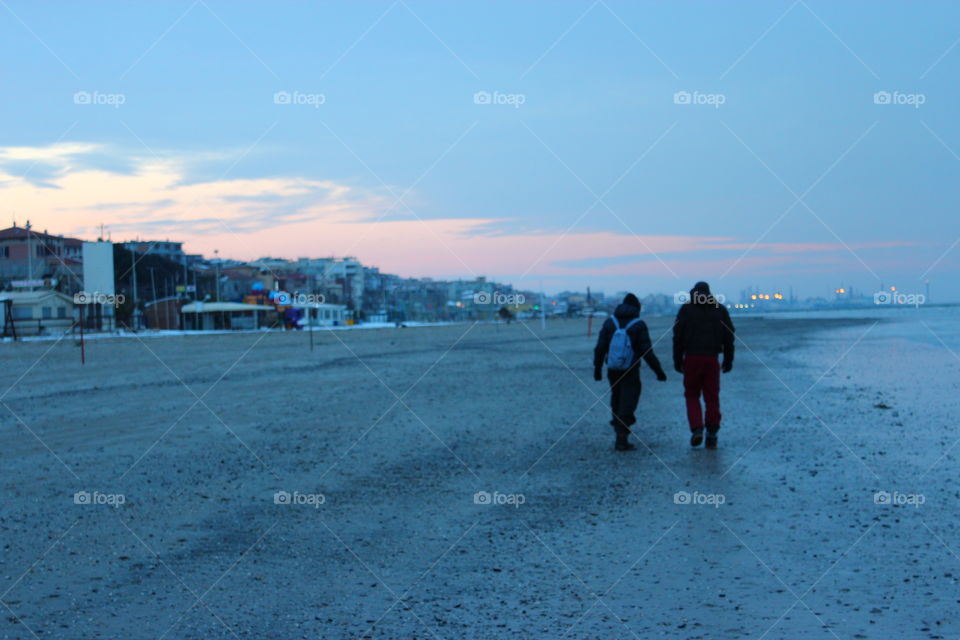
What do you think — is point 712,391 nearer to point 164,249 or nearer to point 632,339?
point 632,339

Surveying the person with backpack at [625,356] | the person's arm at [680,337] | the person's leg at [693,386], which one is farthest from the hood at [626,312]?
the person's leg at [693,386]

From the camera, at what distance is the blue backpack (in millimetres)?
9789

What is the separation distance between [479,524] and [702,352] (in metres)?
4.16

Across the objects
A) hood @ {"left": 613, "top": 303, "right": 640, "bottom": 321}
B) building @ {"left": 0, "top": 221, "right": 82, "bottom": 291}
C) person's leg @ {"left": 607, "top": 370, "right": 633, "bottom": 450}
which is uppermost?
building @ {"left": 0, "top": 221, "right": 82, "bottom": 291}

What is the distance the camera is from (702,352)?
967 cm

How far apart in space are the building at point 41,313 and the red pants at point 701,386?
59.8 meters

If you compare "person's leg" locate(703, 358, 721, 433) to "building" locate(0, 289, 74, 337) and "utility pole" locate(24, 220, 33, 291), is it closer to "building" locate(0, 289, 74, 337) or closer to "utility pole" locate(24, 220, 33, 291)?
"building" locate(0, 289, 74, 337)

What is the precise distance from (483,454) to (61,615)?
5.45 m

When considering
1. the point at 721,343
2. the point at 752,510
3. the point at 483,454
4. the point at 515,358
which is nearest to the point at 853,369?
the point at 515,358

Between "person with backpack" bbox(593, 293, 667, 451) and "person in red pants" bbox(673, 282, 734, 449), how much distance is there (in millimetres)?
324

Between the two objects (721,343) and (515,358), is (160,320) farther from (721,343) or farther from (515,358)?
(721,343)

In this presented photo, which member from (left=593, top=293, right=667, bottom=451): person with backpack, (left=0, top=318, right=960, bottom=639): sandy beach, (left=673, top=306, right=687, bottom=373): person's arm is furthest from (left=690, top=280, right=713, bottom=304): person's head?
(left=0, top=318, right=960, bottom=639): sandy beach

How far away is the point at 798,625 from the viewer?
4.31 m

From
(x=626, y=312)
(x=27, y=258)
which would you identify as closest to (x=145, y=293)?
(x=27, y=258)
